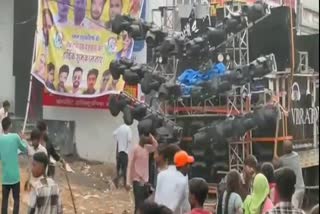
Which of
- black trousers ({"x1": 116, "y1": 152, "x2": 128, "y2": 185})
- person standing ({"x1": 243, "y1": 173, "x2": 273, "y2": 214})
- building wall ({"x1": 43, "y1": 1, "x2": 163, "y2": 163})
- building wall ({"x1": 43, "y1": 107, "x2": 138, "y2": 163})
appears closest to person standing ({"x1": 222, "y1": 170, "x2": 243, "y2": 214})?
person standing ({"x1": 243, "y1": 173, "x2": 273, "y2": 214})

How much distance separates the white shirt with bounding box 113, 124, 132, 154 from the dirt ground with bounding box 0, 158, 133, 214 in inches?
35.9

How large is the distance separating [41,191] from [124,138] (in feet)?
23.9

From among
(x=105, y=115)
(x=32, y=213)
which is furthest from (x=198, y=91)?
A: (x=32, y=213)

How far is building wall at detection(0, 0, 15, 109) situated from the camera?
1895 cm

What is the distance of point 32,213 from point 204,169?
305 inches

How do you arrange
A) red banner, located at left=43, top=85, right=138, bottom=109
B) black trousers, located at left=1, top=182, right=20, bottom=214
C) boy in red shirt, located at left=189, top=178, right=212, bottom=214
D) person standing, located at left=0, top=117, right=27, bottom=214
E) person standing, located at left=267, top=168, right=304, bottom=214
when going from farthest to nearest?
red banner, located at left=43, top=85, right=138, bottom=109 → black trousers, located at left=1, top=182, right=20, bottom=214 → person standing, located at left=0, top=117, right=27, bottom=214 → boy in red shirt, located at left=189, top=178, right=212, bottom=214 → person standing, located at left=267, top=168, right=304, bottom=214

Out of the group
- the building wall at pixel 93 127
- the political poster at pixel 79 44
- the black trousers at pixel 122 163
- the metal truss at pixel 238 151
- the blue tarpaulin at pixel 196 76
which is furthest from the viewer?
the building wall at pixel 93 127

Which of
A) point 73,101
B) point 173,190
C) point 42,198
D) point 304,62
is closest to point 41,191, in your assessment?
point 42,198

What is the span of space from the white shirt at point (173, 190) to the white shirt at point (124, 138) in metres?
6.85

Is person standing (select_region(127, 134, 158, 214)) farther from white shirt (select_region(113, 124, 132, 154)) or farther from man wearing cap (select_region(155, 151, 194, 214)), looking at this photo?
white shirt (select_region(113, 124, 132, 154))

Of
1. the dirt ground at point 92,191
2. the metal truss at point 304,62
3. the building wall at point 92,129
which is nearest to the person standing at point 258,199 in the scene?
the dirt ground at point 92,191

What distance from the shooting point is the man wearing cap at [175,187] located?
7488 millimetres

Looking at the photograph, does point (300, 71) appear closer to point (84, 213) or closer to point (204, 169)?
point (204, 169)

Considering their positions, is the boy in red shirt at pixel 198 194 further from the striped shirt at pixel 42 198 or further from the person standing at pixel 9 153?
the person standing at pixel 9 153
